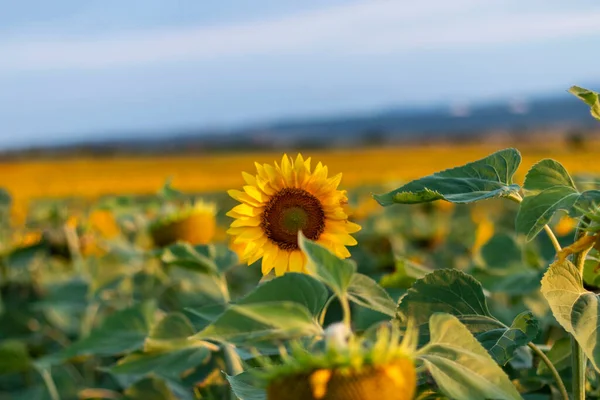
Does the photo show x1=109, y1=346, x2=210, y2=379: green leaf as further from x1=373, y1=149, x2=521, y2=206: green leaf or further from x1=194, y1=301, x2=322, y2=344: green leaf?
x1=194, y1=301, x2=322, y2=344: green leaf

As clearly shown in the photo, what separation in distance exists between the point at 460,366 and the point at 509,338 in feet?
0.81

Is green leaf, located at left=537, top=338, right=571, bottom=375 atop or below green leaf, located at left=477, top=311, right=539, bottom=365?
below

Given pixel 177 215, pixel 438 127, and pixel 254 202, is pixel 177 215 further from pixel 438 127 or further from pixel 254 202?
pixel 438 127

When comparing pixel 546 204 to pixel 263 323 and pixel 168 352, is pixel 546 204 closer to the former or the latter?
pixel 263 323

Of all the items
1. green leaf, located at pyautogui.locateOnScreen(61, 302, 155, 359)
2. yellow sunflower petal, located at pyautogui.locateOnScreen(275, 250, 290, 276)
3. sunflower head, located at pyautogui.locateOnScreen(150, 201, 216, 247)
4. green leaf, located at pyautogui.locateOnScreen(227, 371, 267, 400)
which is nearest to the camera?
green leaf, located at pyautogui.locateOnScreen(227, 371, 267, 400)

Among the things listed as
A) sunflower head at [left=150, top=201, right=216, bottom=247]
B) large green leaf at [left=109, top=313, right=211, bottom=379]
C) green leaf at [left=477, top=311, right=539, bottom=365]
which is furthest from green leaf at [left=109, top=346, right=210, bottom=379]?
sunflower head at [left=150, top=201, right=216, bottom=247]

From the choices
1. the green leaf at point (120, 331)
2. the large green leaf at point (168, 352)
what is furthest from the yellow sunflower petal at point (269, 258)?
the green leaf at point (120, 331)

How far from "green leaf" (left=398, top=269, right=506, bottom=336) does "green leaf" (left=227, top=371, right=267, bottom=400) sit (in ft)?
0.71

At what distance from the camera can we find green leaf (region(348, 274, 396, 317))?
1.10 m

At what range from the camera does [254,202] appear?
1.43 metres

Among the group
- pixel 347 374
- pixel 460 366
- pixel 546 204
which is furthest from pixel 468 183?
pixel 347 374

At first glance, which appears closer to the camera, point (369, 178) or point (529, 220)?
point (529, 220)

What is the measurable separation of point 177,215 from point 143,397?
0.63 metres

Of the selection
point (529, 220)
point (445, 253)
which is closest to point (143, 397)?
point (529, 220)
